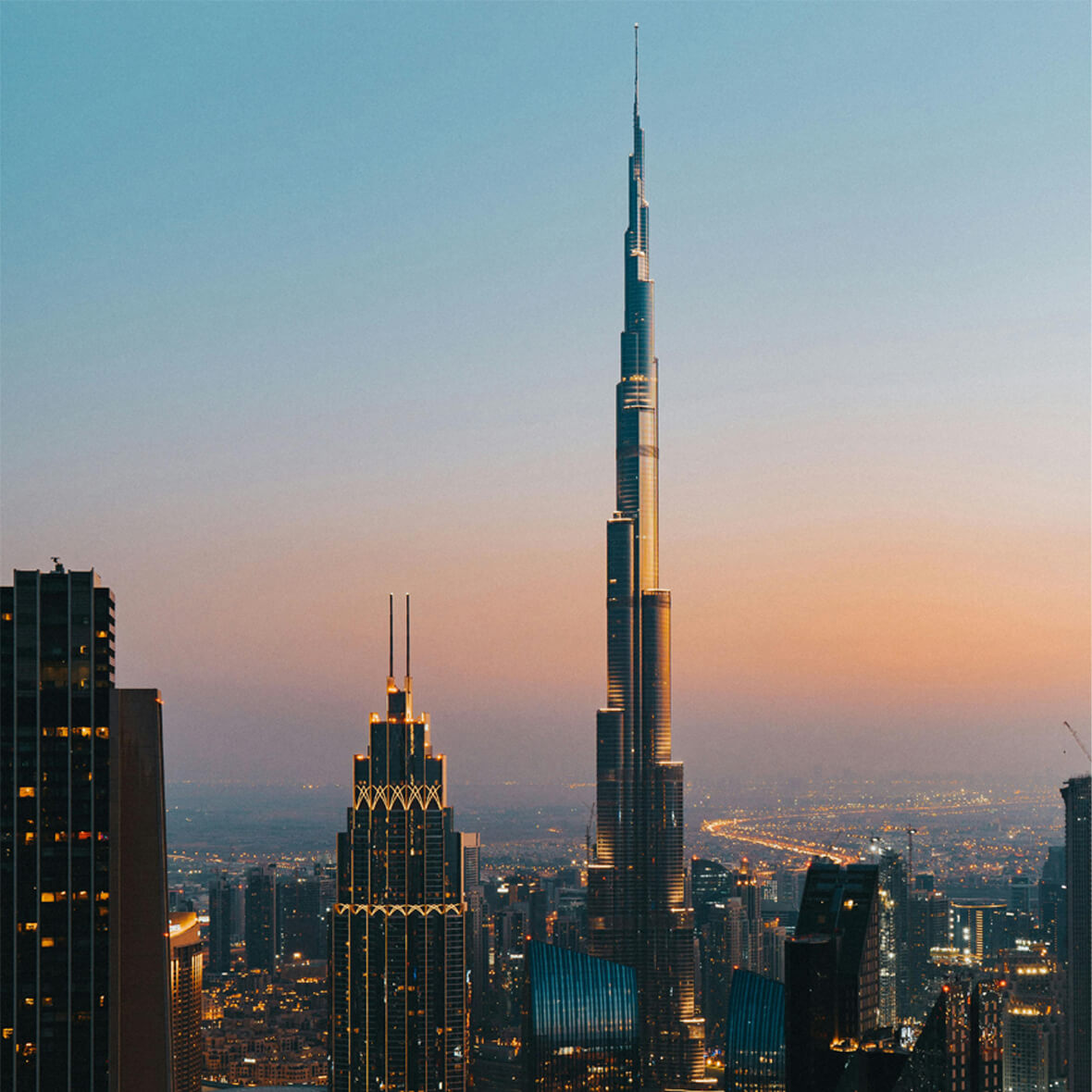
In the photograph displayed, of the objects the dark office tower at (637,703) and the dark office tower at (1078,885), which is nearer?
the dark office tower at (1078,885)

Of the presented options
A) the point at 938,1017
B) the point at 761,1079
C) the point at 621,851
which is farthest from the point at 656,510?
the point at 938,1017

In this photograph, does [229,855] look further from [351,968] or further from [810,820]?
[810,820]

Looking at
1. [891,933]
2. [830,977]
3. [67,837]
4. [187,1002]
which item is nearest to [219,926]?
[187,1002]

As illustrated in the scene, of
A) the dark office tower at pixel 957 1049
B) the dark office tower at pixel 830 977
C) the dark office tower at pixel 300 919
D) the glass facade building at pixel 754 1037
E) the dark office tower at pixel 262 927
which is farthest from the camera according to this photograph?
the dark office tower at pixel 262 927

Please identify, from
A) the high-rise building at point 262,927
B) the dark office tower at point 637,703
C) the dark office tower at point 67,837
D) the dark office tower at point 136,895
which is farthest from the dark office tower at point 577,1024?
the dark office tower at point 67,837

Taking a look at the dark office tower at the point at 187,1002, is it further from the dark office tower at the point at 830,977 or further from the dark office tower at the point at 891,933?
the dark office tower at the point at 830,977

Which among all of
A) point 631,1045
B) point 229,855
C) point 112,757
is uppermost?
point 112,757

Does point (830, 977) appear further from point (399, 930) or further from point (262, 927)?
point (262, 927)

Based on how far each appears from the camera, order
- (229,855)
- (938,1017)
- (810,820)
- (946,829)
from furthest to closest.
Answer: (229,855)
(810,820)
(946,829)
(938,1017)
